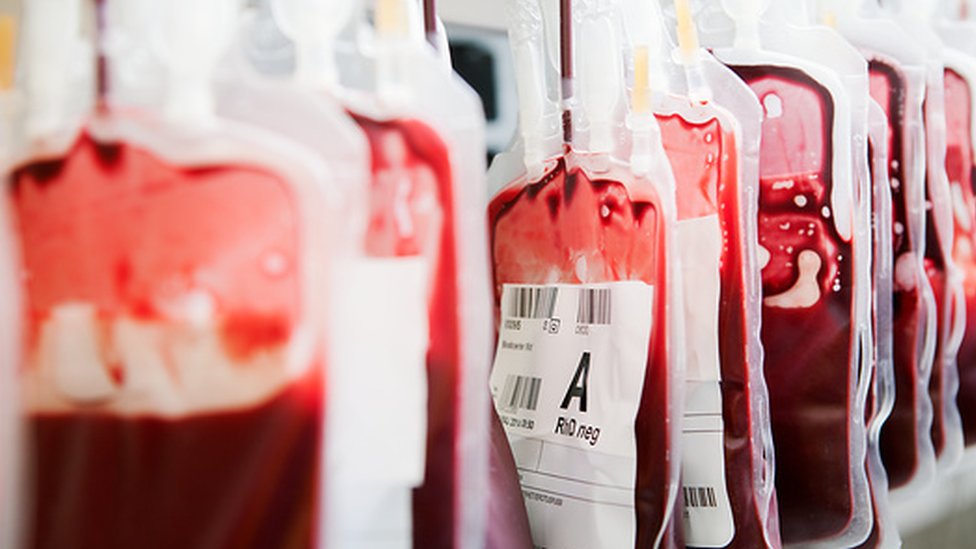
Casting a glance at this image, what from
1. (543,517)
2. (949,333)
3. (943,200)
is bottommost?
(543,517)

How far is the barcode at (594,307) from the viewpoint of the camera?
2.10 feet

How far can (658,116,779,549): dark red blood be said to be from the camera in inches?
25.6

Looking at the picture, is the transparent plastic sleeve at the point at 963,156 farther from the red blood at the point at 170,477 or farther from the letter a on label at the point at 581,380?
the red blood at the point at 170,477

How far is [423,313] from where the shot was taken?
481mm

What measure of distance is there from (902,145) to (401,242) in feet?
1.61

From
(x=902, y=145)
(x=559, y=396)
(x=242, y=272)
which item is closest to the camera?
(x=242, y=272)

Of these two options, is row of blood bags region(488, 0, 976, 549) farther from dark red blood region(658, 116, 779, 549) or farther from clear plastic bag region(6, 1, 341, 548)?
clear plastic bag region(6, 1, 341, 548)

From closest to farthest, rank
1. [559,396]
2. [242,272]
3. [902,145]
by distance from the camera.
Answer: [242,272] → [559,396] → [902,145]

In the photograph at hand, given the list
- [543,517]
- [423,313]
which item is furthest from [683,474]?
[423,313]

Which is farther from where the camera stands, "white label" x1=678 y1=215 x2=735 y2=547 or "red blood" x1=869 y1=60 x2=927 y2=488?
"red blood" x1=869 y1=60 x2=927 y2=488

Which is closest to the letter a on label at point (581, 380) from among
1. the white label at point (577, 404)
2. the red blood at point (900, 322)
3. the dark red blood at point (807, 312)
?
the white label at point (577, 404)

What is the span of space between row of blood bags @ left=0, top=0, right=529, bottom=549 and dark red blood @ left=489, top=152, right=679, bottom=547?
20 centimetres

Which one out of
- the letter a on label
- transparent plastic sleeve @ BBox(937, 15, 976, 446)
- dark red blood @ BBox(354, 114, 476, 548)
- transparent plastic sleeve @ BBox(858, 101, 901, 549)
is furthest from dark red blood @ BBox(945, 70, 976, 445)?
dark red blood @ BBox(354, 114, 476, 548)

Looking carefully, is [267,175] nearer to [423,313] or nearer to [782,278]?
[423,313]
